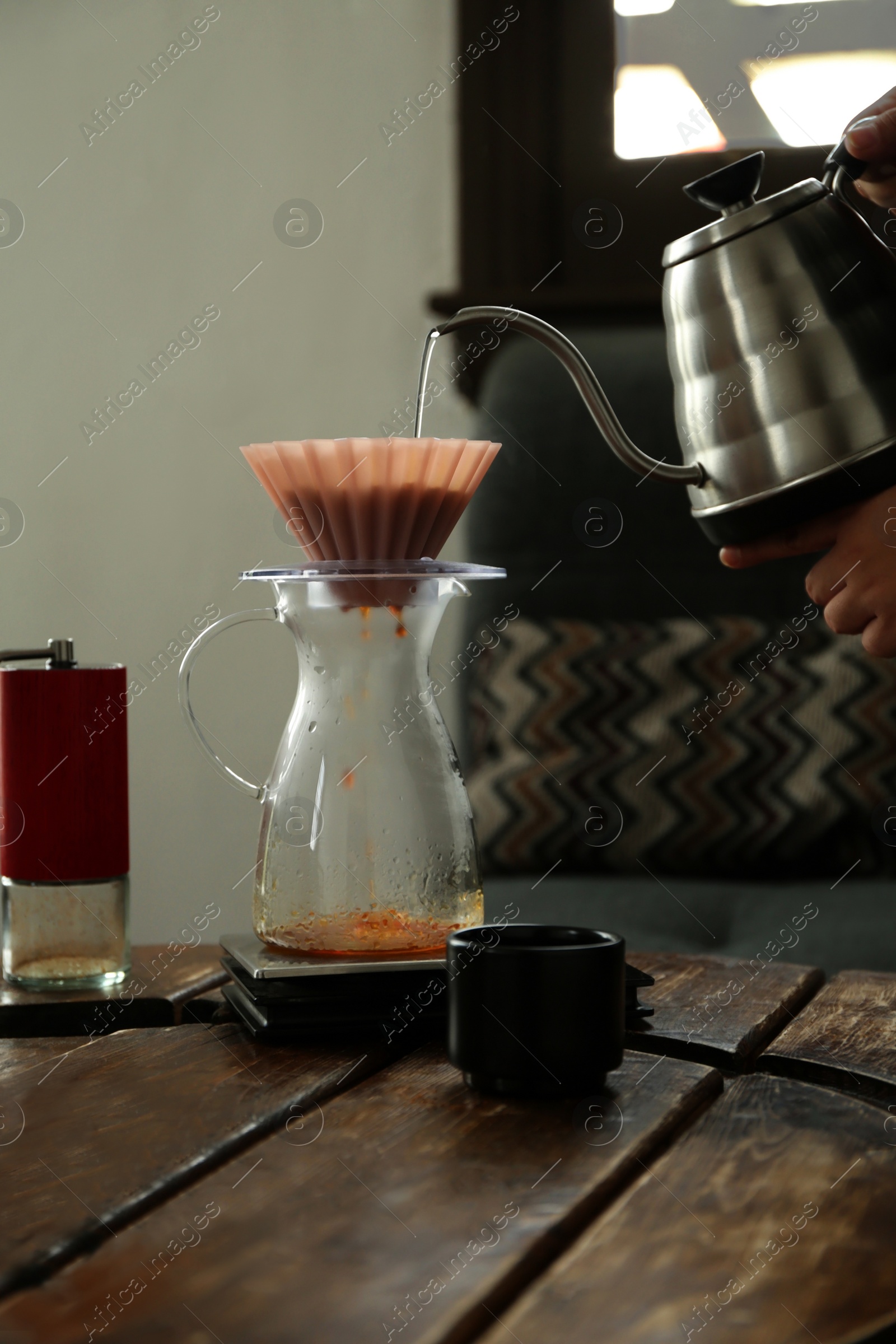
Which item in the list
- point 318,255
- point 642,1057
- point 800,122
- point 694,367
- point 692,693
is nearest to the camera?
point 642,1057

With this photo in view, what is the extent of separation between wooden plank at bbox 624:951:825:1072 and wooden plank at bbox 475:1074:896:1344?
4.7 inches

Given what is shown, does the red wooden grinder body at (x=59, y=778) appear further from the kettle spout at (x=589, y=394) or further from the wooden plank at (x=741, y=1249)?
the wooden plank at (x=741, y=1249)

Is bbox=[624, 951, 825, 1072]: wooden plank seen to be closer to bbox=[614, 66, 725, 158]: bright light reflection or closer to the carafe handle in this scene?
the carafe handle

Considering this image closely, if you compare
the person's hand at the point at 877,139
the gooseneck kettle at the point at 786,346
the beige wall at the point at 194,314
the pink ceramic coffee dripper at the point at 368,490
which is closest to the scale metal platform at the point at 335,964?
the pink ceramic coffee dripper at the point at 368,490

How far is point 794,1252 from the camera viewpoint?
1.44ft

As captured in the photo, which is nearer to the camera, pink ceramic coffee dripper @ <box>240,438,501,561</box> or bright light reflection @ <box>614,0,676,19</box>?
pink ceramic coffee dripper @ <box>240,438,501,561</box>

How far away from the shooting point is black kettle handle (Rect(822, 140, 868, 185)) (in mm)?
844

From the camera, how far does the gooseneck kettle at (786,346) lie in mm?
804

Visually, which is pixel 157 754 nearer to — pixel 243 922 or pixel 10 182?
pixel 243 922

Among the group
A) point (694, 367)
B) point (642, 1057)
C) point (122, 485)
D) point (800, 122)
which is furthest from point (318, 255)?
point (642, 1057)

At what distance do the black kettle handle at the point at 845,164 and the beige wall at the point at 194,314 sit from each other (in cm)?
136

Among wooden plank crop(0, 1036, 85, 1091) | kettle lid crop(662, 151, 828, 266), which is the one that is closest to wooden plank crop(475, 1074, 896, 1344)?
wooden plank crop(0, 1036, 85, 1091)

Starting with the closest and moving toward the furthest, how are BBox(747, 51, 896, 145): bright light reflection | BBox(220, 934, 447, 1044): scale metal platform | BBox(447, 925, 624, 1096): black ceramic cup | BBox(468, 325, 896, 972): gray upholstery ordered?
BBox(447, 925, 624, 1096): black ceramic cup
BBox(220, 934, 447, 1044): scale metal platform
BBox(468, 325, 896, 972): gray upholstery
BBox(747, 51, 896, 145): bright light reflection

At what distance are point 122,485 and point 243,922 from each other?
0.85 m
